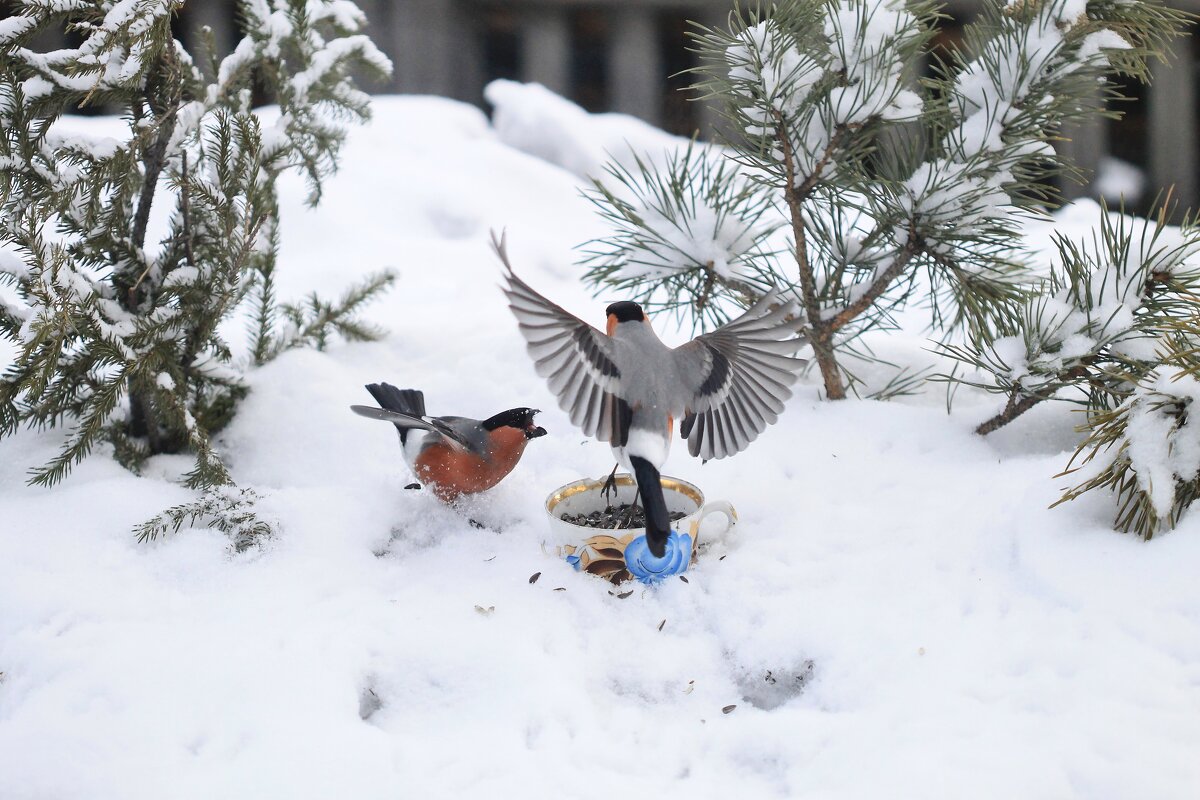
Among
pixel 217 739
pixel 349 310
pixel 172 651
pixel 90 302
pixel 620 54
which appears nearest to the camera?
pixel 217 739

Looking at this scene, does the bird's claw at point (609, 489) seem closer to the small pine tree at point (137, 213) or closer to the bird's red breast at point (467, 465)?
the bird's red breast at point (467, 465)

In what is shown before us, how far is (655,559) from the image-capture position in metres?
1.43

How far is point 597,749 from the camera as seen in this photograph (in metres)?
1.14

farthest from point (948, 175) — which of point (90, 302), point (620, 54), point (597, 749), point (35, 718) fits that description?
point (620, 54)

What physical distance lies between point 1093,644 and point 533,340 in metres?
0.85

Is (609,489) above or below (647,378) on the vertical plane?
below

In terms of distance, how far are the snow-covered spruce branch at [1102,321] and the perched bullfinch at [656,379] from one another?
493 millimetres

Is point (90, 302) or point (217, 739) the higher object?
point (90, 302)

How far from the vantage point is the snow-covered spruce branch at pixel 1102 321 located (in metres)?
1.58

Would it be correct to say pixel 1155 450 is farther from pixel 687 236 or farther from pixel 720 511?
pixel 687 236

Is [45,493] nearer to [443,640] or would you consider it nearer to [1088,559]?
[443,640]

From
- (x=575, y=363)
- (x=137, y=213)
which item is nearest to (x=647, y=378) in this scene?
(x=575, y=363)

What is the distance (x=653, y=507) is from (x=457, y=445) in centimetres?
41

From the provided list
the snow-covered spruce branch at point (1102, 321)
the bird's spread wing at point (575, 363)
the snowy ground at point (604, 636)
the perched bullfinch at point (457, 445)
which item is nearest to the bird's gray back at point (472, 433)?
the perched bullfinch at point (457, 445)
